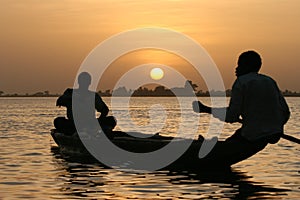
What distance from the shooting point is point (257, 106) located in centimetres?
1326

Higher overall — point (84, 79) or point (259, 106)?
point (84, 79)

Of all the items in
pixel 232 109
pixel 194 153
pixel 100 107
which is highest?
pixel 232 109

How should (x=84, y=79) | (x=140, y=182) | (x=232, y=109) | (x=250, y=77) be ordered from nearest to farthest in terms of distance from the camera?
(x=232, y=109)
(x=250, y=77)
(x=140, y=182)
(x=84, y=79)

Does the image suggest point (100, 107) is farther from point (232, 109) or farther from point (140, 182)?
point (232, 109)

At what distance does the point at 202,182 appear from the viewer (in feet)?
48.7

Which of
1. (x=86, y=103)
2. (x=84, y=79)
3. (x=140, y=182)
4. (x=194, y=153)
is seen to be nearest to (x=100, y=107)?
(x=86, y=103)

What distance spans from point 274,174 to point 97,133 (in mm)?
5562

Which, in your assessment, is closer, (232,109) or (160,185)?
(232,109)

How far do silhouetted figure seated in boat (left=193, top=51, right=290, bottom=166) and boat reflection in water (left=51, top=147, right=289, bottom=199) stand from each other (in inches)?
47.6

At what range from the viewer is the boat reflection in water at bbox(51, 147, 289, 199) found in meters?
13.2

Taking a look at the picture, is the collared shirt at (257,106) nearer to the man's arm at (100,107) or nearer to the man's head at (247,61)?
the man's head at (247,61)

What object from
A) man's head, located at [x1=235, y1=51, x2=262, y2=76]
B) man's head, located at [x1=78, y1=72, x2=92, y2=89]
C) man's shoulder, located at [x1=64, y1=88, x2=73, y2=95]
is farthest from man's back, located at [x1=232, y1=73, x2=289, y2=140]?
man's shoulder, located at [x1=64, y1=88, x2=73, y2=95]

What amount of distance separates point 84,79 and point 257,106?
7.98 m

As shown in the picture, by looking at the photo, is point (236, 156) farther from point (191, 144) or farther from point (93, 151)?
point (93, 151)
